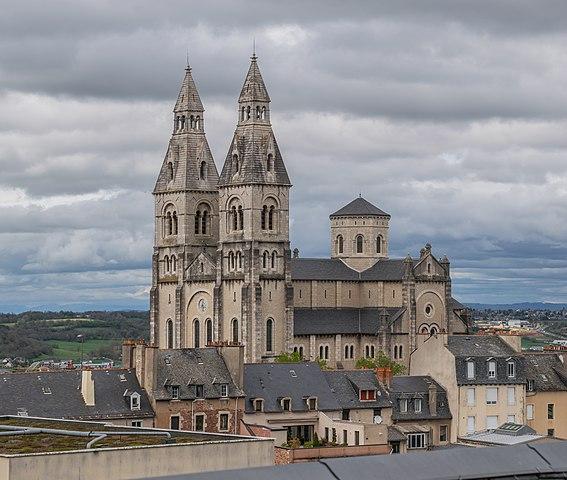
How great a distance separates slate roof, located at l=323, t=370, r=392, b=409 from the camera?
98500 millimetres

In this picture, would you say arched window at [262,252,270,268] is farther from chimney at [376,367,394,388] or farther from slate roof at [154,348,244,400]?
slate roof at [154,348,244,400]

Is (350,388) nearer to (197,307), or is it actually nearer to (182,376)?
(182,376)

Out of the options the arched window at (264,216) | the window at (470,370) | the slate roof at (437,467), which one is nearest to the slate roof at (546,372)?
the window at (470,370)

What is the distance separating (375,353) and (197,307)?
18.7 metres

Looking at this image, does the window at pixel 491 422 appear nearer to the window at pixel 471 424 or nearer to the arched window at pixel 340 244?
the window at pixel 471 424

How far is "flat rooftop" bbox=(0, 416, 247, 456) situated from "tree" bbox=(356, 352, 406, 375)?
69.4 m

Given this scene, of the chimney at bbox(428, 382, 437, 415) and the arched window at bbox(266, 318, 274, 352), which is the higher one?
the arched window at bbox(266, 318, 274, 352)

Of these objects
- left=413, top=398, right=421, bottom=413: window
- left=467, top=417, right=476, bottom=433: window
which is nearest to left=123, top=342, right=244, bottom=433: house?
left=413, top=398, right=421, bottom=413: window

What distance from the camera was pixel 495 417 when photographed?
353 ft

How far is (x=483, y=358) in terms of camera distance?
10794 cm

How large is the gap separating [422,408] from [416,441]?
7027 millimetres

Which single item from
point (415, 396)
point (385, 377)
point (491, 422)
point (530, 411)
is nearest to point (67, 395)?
point (385, 377)

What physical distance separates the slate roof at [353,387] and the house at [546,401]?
554 inches

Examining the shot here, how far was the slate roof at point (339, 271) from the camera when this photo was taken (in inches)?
6037
